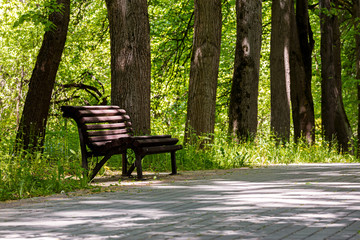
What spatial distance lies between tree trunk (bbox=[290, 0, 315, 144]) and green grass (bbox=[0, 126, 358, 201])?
1909 millimetres

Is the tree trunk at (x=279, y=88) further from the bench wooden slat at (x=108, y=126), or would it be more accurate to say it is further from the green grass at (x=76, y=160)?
the bench wooden slat at (x=108, y=126)

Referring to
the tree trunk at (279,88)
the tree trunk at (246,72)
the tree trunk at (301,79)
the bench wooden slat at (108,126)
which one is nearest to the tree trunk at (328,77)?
the tree trunk at (301,79)

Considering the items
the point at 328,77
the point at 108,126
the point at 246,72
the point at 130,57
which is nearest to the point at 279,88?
the point at 246,72

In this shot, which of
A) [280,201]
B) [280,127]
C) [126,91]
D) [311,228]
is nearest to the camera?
[311,228]

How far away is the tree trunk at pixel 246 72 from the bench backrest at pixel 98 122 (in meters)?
5.16

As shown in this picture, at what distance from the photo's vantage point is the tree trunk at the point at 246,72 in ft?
50.0

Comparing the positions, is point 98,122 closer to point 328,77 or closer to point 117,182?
point 117,182

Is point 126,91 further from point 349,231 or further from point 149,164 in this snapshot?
point 349,231

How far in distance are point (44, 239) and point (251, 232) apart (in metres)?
1.63

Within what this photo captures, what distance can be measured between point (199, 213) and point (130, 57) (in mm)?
6314

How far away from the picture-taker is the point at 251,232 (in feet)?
15.7

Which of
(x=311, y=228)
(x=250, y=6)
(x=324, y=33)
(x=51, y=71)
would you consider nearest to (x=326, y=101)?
(x=324, y=33)

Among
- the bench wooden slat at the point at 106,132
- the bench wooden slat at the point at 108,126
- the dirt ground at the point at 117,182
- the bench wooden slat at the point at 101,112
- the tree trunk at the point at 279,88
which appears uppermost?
the tree trunk at the point at 279,88

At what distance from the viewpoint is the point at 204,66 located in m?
14.1
